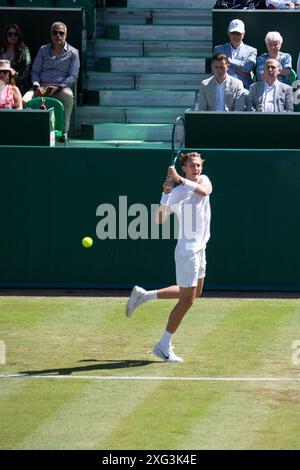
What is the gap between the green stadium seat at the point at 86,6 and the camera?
64.3 ft

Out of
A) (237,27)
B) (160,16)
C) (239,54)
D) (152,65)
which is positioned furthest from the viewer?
(160,16)

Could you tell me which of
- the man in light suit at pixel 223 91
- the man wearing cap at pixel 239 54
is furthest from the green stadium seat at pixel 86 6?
the man in light suit at pixel 223 91

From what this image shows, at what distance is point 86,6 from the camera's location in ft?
64.6

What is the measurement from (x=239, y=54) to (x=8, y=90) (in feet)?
11.0

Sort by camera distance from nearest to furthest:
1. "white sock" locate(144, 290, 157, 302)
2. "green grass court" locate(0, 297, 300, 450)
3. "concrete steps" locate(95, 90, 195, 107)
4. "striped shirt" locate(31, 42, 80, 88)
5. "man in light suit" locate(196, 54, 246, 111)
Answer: "green grass court" locate(0, 297, 300, 450) → "white sock" locate(144, 290, 157, 302) → "man in light suit" locate(196, 54, 246, 111) → "striped shirt" locate(31, 42, 80, 88) → "concrete steps" locate(95, 90, 195, 107)

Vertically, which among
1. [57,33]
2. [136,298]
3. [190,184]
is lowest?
[136,298]

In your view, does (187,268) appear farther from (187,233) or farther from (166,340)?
(166,340)

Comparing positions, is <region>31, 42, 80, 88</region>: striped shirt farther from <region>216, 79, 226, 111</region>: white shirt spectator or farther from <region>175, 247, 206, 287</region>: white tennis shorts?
<region>175, 247, 206, 287</region>: white tennis shorts

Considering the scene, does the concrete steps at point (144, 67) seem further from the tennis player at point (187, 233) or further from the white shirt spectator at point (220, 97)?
the tennis player at point (187, 233)

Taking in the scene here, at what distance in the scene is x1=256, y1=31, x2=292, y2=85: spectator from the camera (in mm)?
16391

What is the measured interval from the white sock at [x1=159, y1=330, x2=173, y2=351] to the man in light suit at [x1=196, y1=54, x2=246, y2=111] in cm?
551

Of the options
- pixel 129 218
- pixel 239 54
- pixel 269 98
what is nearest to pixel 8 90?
pixel 129 218

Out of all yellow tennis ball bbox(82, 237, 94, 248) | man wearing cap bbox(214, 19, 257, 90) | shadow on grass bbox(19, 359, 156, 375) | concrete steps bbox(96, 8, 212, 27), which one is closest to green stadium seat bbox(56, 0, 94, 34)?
concrete steps bbox(96, 8, 212, 27)
